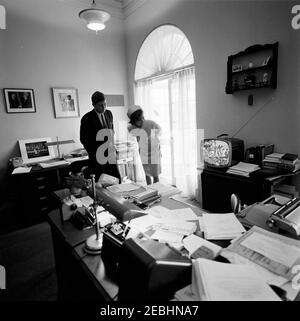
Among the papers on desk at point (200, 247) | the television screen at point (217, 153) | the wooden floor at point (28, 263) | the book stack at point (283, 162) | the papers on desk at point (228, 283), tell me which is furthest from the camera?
the television screen at point (217, 153)

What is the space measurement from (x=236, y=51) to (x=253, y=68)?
41cm

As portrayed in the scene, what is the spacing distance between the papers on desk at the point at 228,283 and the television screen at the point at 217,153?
5.40 feet

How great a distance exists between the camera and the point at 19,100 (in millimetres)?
3518

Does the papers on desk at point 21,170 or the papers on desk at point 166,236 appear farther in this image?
the papers on desk at point 21,170

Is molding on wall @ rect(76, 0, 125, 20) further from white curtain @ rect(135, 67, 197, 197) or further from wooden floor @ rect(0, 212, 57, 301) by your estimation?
wooden floor @ rect(0, 212, 57, 301)

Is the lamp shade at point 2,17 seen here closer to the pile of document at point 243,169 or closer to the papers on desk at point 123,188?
the papers on desk at point 123,188

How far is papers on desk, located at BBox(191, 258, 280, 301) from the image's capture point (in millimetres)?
774

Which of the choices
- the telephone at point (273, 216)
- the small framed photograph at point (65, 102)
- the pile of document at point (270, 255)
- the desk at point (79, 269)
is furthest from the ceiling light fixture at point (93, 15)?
the pile of document at point (270, 255)

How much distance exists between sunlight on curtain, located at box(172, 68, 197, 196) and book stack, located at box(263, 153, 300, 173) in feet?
4.43

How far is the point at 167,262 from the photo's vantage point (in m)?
0.85

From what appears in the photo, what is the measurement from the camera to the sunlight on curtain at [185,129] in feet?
11.5

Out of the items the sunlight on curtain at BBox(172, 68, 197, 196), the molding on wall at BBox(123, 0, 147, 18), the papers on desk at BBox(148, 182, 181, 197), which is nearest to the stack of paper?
the papers on desk at BBox(148, 182, 181, 197)

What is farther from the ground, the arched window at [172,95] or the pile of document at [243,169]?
the arched window at [172,95]

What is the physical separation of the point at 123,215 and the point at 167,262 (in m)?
0.33
